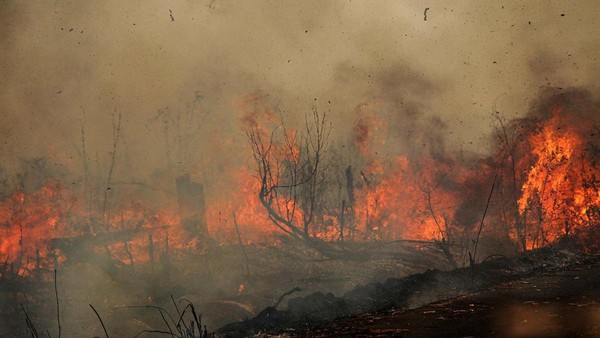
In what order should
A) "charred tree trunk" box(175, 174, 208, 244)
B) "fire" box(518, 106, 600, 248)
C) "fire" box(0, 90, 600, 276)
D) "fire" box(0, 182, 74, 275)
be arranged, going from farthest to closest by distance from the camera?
"charred tree trunk" box(175, 174, 208, 244) < "fire" box(0, 182, 74, 275) < "fire" box(0, 90, 600, 276) < "fire" box(518, 106, 600, 248)

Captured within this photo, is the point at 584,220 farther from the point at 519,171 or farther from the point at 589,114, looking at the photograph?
the point at 589,114

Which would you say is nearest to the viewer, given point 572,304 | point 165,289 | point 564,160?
point 572,304

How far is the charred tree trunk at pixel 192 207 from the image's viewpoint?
21.9 meters

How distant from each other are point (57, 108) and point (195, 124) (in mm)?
5978

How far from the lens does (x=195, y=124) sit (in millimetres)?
24688

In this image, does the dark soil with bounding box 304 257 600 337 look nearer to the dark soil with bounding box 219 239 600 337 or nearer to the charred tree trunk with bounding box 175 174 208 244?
the dark soil with bounding box 219 239 600 337

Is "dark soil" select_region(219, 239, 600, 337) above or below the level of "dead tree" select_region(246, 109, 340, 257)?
below

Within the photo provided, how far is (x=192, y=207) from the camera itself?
22766 mm

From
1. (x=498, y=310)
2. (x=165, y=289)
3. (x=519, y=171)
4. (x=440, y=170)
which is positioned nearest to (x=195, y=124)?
(x=165, y=289)

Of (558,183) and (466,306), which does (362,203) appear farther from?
(466,306)

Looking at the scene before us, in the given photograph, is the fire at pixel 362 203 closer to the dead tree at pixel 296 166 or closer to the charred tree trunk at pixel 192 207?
the dead tree at pixel 296 166

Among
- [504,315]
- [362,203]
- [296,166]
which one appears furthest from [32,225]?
[504,315]

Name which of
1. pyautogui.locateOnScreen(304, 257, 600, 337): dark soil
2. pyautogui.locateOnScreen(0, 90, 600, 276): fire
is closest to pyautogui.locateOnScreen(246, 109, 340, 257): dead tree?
pyautogui.locateOnScreen(0, 90, 600, 276): fire

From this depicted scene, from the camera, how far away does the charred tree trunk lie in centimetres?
2189
